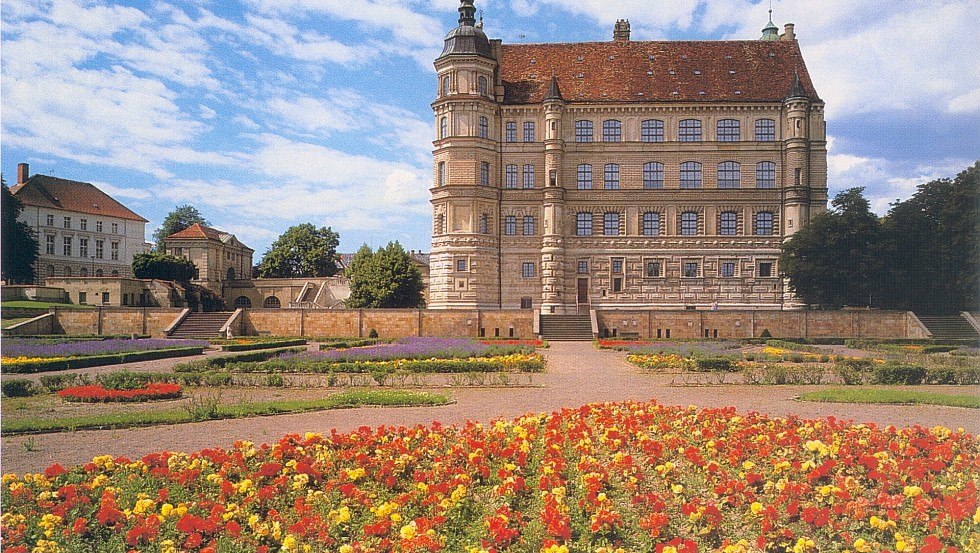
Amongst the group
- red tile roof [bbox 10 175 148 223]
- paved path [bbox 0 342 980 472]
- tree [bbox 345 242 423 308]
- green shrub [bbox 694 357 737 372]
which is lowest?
paved path [bbox 0 342 980 472]

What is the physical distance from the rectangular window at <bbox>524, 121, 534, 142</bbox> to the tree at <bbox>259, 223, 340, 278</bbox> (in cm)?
4600

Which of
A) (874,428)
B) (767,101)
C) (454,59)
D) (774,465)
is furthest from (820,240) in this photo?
(774,465)

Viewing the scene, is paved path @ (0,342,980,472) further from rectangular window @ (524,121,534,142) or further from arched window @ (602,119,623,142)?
arched window @ (602,119,623,142)

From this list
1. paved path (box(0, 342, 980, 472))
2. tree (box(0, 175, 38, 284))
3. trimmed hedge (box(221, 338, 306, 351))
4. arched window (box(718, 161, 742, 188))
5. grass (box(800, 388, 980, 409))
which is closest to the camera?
paved path (box(0, 342, 980, 472))

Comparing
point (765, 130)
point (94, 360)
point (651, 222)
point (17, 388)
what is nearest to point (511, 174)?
point (651, 222)

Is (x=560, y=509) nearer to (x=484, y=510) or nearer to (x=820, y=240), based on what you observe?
(x=484, y=510)

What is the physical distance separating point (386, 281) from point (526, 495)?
163 ft

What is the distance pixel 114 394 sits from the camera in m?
19.1

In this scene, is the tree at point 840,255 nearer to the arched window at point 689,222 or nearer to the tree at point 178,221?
the arched window at point 689,222

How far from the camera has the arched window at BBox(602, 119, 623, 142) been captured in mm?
59312

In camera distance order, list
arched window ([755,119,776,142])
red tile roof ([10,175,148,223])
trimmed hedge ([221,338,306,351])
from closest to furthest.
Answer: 1. trimmed hedge ([221,338,306,351])
2. red tile roof ([10,175,148,223])
3. arched window ([755,119,776,142])

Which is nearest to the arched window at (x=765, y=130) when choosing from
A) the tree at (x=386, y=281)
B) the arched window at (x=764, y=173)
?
the arched window at (x=764, y=173)

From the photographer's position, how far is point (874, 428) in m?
12.9

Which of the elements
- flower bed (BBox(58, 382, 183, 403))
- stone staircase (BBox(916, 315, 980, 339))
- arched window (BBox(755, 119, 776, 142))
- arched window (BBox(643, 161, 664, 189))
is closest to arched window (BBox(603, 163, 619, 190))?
arched window (BBox(643, 161, 664, 189))
